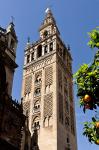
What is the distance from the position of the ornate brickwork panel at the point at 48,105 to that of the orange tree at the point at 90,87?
1103 inches

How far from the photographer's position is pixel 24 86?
42.2 meters

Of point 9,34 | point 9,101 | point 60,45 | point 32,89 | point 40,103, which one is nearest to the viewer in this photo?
point 9,101

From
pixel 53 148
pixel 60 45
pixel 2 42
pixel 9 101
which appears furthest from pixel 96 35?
pixel 60 45

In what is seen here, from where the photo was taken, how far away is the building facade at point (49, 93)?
1329 inches

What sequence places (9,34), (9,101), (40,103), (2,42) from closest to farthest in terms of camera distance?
(9,101) < (2,42) < (9,34) < (40,103)

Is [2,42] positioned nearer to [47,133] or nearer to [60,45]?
[47,133]

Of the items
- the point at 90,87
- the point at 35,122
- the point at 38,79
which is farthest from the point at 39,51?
→ the point at 90,87

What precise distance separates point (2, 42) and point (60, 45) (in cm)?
2485

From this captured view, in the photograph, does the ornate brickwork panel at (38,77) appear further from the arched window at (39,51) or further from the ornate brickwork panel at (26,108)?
the arched window at (39,51)

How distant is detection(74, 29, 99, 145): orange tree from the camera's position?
699 centimetres

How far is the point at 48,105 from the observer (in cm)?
3644

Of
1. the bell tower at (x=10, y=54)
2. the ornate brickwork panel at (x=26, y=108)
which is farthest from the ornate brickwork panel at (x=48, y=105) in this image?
the bell tower at (x=10, y=54)

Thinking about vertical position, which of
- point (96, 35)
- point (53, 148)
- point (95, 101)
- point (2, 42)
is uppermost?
point (2, 42)

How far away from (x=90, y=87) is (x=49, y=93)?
30.9 m
